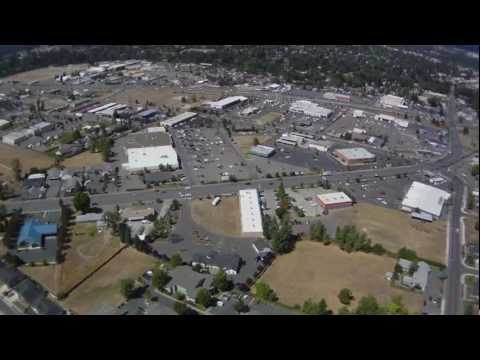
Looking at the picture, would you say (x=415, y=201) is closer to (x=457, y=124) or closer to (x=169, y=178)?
(x=457, y=124)

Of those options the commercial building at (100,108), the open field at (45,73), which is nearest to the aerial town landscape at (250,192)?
the commercial building at (100,108)

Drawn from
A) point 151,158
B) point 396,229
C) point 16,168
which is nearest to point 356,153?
point 396,229

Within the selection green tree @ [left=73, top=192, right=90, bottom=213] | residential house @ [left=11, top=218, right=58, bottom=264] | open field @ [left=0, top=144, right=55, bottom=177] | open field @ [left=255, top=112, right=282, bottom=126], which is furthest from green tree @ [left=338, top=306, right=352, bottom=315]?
open field @ [left=255, top=112, right=282, bottom=126]

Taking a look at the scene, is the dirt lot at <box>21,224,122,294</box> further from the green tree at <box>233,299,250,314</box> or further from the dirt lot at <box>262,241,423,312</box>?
the dirt lot at <box>262,241,423,312</box>

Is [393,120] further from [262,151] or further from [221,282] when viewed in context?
[221,282]

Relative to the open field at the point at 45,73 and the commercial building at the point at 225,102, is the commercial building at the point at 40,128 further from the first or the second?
the open field at the point at 45,73

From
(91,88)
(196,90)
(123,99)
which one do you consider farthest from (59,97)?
(196,90)
